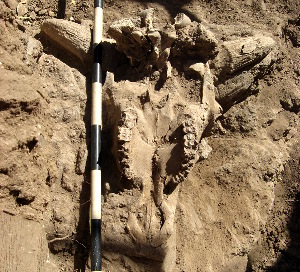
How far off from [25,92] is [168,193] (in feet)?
2.78

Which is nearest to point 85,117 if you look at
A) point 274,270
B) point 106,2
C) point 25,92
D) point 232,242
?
point 25,92

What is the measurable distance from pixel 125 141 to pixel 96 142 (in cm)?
23

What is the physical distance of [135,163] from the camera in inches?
70.2

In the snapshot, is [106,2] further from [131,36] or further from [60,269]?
[60,269]

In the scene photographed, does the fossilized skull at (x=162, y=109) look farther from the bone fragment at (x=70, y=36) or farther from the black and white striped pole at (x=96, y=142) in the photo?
the bone fragment at (x=70, y=36)

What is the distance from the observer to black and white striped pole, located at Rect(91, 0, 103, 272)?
5.76 ft

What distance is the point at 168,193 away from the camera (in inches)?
72.2

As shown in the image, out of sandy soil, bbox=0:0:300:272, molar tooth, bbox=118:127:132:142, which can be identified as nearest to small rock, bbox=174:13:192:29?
sandy soil, bbox=0:0:300:272

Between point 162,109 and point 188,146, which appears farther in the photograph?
point 162,109

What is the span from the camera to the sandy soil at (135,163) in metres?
1.73

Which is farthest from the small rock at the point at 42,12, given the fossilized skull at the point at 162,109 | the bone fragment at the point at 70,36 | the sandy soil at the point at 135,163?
the fossilized skull at the point at 162,109

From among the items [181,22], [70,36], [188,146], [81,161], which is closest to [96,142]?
[81,161]

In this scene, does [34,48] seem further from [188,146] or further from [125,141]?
[188,146]

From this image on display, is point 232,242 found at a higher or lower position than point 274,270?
higher
